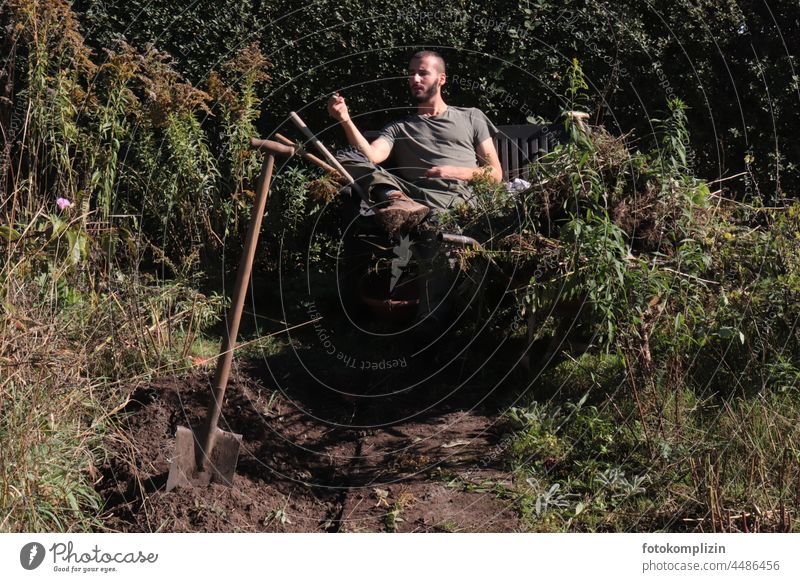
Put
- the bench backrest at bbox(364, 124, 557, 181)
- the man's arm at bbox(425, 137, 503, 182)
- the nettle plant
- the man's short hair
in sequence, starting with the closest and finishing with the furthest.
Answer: the nettle plant, the man's arm at bbox(425, 137, 503, 182), the man's short hair, the bench backrest at bbox(364, 124, 557, 181)

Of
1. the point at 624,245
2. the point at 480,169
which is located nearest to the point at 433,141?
the point at 480,169

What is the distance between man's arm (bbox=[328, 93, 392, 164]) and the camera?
215 inches

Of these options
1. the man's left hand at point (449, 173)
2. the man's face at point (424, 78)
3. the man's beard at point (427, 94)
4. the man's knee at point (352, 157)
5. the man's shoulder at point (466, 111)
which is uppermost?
the man's face at point (424, 78)

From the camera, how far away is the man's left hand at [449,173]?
19.3 feet

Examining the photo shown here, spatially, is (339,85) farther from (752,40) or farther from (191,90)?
(752,40)

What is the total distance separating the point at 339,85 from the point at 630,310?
333cm

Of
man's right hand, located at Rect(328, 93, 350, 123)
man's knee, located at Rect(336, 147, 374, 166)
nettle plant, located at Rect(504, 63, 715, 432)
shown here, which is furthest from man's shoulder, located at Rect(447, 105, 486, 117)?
nettle plant, located at Rect(504, 63, 715, 432)

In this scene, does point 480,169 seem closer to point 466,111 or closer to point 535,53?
point 466,111

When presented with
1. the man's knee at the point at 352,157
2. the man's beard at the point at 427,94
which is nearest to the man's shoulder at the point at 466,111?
the man's beard at the point at 427,94

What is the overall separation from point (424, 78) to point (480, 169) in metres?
0.67

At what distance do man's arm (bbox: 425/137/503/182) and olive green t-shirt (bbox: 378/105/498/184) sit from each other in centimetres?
4

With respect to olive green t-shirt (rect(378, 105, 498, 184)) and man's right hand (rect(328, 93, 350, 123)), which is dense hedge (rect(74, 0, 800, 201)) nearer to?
olive green t-shirt (rect(378, 105, 498, 184))

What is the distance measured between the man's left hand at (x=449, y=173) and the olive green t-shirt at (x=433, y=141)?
93 millimetres

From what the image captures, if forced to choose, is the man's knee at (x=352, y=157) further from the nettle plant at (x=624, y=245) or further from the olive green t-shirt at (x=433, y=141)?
the nettle plant at (x=624, y=245)
